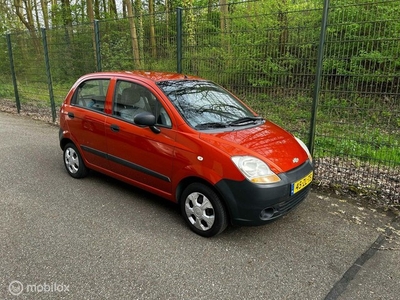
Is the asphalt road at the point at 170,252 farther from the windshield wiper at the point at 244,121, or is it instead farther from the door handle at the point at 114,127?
the windshield wiper at the point at 244,121

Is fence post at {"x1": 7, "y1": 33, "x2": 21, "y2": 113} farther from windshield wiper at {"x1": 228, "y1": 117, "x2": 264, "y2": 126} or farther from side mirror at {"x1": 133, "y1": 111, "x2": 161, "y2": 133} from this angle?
windshield wiper at {"x1": 228, "y1": 117, "x2": 264, "y2": 126}

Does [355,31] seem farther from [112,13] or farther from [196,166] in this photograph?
[112,13]

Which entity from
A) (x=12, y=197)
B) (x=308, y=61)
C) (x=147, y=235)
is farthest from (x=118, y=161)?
(x=308, y=61)

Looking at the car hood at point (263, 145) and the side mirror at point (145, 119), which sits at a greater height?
the side mirror at point (145, 119)

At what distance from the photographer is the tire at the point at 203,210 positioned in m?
3.33

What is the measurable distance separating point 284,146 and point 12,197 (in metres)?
3.55

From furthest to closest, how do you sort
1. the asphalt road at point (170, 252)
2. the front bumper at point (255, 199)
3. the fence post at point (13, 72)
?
the fence post at point (13, 72) < the front bumper at point (255, 199) < the asphalt road at point (170, 252)

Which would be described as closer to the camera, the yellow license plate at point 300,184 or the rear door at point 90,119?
the yellow license plate at point 300,184

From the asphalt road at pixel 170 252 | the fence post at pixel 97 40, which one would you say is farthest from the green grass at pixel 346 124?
the fence post at pixel 97 40

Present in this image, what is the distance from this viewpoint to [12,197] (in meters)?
4.41

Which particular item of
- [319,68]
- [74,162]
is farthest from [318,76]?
[74,162]

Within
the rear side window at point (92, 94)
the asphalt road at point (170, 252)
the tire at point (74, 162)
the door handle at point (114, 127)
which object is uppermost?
the rear side window at point (92, 94)

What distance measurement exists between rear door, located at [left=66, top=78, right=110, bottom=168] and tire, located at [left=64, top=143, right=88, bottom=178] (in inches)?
7.9

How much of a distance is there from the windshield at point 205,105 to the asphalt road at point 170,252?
1193 millimetres
